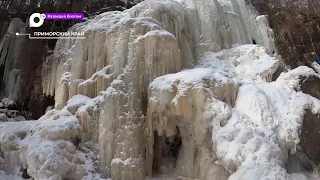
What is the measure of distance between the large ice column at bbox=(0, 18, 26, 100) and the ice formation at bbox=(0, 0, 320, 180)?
4107 millimetres

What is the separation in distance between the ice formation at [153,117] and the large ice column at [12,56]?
4.11 metres

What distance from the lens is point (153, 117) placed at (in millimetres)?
9797

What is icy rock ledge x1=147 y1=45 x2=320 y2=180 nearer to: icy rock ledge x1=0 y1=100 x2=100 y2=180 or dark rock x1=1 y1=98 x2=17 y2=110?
icy rock ledge x1=0 y1=100 x2=100 y2=180

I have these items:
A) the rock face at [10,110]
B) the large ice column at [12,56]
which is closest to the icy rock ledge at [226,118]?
the rock face at [10,110]

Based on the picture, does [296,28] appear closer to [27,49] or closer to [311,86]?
[311,86]

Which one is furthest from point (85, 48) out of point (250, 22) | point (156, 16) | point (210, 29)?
point (250, 22)

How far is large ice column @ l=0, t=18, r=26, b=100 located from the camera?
15.1 m

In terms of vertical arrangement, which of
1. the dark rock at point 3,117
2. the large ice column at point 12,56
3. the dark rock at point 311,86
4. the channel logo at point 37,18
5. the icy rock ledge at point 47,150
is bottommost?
the icy rock ledge at point 47,150

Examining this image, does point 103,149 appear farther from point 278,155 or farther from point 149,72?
point 278,155

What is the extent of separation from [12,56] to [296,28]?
43.5 ft

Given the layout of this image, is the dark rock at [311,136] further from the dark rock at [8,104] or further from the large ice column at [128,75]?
the dark rock at [8,104]

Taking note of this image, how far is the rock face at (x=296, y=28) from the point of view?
16172 millimetres

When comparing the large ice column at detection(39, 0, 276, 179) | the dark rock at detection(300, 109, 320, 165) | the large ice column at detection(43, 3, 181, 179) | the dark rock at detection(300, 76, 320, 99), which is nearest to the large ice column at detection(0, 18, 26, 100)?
the large ice column at detection(39, 0, 276, 179)

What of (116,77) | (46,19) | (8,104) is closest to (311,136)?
(116,77)
